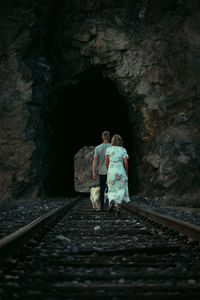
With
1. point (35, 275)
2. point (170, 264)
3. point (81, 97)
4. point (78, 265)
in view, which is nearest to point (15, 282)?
point (35, 275)

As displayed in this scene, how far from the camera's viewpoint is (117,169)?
28.3 feet

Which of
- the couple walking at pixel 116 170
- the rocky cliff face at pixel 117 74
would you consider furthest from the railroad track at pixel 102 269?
the rocky cliff face at pixel 117 74

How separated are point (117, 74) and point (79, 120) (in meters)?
6.37

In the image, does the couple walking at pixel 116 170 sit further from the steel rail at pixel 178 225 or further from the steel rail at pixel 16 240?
the steel rail at pixel 16 240

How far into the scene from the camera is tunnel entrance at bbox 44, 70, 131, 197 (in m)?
17.6

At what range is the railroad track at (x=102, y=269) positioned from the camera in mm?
2543

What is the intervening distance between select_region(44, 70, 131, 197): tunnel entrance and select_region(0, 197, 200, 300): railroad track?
11.6 m

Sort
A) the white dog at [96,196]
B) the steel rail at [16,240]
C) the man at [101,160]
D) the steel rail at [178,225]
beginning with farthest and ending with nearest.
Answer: the white dog at [96,196] → the man at [101,160] → the steel rail at [178,225] → the steel rail at [16,240]

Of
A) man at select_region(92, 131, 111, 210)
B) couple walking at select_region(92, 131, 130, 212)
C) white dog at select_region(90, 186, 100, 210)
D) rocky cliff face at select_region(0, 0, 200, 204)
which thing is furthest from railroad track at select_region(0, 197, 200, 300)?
rocky cliff face at select_region(0, 0, 200, 204)

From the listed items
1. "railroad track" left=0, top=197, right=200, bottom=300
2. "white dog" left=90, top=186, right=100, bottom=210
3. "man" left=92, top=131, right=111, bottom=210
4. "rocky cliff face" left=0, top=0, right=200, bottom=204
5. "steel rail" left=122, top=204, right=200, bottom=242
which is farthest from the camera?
"rocky cliff face" left=0, top=0, right=200, bottom=204

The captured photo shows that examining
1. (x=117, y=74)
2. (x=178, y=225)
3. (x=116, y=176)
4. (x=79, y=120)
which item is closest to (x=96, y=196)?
(x=116, y=176)

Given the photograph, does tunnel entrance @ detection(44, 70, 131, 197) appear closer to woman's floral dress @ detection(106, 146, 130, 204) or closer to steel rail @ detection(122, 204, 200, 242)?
woman's floral dress @ detection(106, 146, 130, 204)

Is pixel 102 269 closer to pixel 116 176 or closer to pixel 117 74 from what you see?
pixel 116 176

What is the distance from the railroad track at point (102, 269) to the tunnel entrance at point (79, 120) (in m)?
11.6
